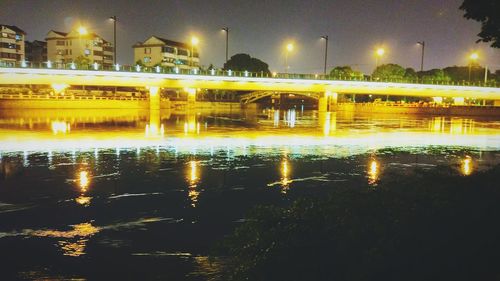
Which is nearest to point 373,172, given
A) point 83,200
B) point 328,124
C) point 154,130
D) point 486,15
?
point 486,15

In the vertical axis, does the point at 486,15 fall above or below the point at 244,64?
below

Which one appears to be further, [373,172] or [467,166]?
[467,166]

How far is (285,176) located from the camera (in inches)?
702

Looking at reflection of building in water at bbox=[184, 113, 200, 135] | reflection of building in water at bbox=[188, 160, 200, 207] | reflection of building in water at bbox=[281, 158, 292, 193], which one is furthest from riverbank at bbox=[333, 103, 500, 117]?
reflection of building in water at bbox=[188, 160, 200, 207]

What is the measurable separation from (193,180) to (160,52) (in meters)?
125

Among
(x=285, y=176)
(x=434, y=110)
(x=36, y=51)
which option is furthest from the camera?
(x=36, y=51)

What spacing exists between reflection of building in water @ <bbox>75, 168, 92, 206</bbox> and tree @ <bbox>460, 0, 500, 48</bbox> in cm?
1304

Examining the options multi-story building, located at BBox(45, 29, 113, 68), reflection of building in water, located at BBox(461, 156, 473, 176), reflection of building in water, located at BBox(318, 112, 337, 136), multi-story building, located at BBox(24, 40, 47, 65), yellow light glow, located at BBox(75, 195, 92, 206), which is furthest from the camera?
multi-story building, located at BBox(24, 40, 47, 65)

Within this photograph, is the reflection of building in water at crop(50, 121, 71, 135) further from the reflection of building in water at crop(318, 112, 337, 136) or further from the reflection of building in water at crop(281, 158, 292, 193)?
the reflection of building in water at crop(281, 158, 292, 193)

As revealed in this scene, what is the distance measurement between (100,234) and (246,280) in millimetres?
4724

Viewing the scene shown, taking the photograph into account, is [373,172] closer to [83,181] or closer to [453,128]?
[83,181]

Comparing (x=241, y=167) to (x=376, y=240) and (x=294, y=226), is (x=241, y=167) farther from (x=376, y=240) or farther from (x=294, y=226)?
(x=376, y=240)

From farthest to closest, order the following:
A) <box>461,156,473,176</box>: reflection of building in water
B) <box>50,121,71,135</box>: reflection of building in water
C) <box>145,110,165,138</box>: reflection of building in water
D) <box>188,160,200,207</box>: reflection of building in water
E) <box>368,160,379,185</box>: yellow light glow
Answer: <box>50,121,71,135</box>: reflection of building in water
<box>145,110,165,138</box>: reflection of building in water
<box>461,156,473,176</box>: reflection of building in water
<box>368,160,379,185</box>: yellow light glow
<box>188,160,200,207</box>: reflection of building in water

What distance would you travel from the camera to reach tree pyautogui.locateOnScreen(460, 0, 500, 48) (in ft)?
43.5
